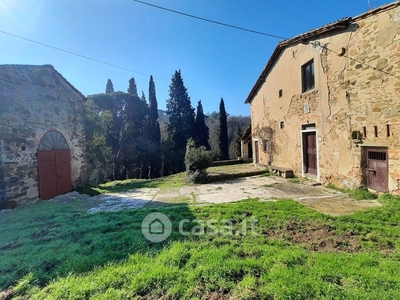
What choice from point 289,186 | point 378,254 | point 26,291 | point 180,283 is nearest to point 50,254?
point 26,291

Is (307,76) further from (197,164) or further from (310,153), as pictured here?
(197,164)

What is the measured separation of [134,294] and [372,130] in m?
7.18

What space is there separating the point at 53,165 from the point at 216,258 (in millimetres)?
8515

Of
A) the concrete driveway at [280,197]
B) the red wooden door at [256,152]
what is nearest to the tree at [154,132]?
the red wooden door at [256,152]

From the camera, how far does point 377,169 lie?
6.03 m

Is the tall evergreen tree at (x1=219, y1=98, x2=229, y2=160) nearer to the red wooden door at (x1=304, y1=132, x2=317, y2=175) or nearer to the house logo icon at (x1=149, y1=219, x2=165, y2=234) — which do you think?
the red wooden door at (x1=304, y1=132, x2=317, y2=175)

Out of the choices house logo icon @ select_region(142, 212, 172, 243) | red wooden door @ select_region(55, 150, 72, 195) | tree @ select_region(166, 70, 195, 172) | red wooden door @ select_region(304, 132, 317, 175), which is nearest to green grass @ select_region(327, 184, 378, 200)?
red wooden door @ select_region(304, 132, 317, 175)

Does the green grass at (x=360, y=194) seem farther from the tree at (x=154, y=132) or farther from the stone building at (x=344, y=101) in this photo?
the tree at (x=154, y=132)

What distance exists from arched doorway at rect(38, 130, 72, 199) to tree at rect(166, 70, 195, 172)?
16.1 meters

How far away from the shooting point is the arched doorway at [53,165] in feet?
26.4

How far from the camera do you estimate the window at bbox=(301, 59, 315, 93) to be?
8.69 metres

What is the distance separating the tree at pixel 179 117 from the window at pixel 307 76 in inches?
699

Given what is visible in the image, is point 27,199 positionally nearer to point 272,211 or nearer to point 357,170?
point 272,211

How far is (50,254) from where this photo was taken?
336 centimetres
